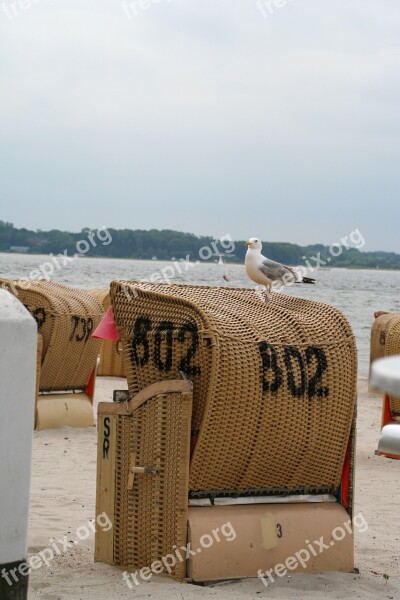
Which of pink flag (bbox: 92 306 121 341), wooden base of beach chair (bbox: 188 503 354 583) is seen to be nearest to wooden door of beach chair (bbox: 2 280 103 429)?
pink flag (bbox: 92 306 121 341)

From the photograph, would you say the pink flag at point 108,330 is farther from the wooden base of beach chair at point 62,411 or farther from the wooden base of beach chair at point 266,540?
the wooden base of beach chair at point 62,411

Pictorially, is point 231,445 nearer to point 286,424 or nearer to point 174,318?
point 286,424

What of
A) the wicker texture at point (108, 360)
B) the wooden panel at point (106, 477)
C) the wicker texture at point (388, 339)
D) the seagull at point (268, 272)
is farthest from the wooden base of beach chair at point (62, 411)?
the wooden panel at point (106, 477)

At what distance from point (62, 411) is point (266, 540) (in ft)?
20.6

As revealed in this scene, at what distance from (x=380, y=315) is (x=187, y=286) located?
11.6 m

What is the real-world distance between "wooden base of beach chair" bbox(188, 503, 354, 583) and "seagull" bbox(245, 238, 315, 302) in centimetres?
241

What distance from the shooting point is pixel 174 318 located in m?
4.90

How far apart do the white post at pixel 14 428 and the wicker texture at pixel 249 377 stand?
5.20 feet

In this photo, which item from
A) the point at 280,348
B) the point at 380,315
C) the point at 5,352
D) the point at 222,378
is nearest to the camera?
the point at 5,352

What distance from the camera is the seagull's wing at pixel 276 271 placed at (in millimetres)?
7273

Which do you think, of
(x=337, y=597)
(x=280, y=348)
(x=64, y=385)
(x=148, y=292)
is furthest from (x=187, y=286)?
(x=64, y=385)

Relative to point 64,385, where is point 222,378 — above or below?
above

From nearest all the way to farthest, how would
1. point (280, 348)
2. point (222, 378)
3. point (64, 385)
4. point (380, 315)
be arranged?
point (222, 378) < point (280, 348) < point (64, 385) < point (380, 315)

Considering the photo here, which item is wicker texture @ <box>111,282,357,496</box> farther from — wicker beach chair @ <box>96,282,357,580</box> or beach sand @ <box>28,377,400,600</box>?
beach sand @ <box>28,377,400,600</box>
